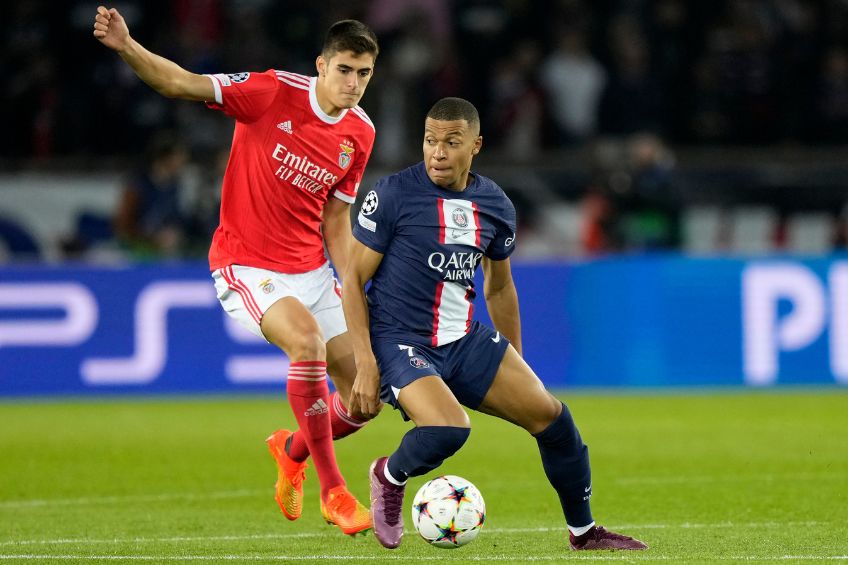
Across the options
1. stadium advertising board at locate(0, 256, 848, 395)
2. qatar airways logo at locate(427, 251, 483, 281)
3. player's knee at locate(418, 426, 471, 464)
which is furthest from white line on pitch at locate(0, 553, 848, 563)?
stadium advertising board at locate(0, 256, 848, 395)

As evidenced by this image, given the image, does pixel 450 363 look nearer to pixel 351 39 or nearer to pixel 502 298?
pixel 502 298

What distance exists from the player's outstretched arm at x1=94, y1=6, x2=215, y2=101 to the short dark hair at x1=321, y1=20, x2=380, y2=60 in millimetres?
699

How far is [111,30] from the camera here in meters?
6.62

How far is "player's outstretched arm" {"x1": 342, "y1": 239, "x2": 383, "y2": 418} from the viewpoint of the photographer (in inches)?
257

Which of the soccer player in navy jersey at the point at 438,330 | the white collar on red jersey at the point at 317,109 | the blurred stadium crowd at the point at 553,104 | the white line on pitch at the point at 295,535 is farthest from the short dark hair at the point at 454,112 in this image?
the blurred stadium crowd at the point at 553,104

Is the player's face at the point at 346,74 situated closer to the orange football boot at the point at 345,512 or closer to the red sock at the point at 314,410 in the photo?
the red sock at the point at 314,410

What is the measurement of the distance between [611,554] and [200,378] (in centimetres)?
842

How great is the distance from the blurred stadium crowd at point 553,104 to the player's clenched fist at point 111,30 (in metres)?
8.65

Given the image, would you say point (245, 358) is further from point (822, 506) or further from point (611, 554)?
point (611, 554)

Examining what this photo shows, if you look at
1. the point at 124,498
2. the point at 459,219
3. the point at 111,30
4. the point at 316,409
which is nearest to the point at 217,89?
the point at 111,30

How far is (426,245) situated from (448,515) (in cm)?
117

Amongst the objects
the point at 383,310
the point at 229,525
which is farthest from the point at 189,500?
the point at 383,310

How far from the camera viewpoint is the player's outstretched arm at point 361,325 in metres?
6.53

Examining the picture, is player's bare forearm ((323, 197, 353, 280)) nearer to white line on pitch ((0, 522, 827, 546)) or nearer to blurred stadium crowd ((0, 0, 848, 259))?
white line on pitch ((0, 522, 827, 546))
